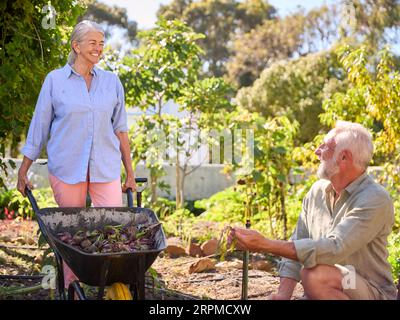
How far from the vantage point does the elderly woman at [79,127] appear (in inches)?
125

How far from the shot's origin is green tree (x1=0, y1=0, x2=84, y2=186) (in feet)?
12.9

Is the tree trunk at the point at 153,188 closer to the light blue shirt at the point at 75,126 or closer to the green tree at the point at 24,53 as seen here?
the green tree at the point at 24,53

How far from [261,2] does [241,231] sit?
24916 millimetres

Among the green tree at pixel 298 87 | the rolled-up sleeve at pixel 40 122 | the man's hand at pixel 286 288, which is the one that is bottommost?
the man's hand at pixel 286 288

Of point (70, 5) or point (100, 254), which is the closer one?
point (100, 254)

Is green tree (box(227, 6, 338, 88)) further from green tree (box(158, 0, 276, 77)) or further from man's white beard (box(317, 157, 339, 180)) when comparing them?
man's white beard (box(317, 157, 339, 180))

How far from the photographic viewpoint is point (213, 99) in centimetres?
621

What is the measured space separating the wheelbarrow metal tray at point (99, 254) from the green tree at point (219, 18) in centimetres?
2306

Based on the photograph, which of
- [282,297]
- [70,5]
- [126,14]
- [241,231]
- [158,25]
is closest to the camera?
[241,231]

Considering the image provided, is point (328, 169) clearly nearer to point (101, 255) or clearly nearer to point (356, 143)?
point (356, 143)

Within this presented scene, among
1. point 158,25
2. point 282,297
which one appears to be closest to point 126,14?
point 158,25

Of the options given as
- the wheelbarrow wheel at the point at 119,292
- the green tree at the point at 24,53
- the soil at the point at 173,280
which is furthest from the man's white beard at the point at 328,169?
the green tree at the point at 24,53

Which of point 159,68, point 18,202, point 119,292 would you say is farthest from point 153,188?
point 119,292
